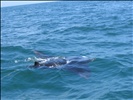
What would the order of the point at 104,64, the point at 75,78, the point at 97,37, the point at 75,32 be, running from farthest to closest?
the point at 75,32
the point at 97,37
the point at 104,64
the point at 75,78

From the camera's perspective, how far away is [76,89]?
1023cm

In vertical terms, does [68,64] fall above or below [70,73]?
above

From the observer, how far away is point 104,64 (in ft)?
41.5

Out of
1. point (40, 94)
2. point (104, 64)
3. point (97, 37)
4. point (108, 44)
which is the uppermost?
point (97, 37)

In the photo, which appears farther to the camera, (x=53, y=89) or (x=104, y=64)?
(x=104, y=64)

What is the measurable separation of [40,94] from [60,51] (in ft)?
17.5

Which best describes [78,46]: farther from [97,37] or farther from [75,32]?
[75,32]

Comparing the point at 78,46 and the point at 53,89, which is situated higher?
the point at 78,46

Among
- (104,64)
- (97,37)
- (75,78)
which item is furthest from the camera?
(97,37)

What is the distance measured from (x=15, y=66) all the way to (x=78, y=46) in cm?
418

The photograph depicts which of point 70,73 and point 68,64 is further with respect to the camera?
point 68,64

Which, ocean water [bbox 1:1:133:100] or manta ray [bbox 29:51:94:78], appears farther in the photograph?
manta ray [bbox 29:51:94:78]

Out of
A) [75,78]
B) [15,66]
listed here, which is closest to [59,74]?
[75,78]

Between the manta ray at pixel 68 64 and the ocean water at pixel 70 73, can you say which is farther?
the manta ray at pixel 68 64
